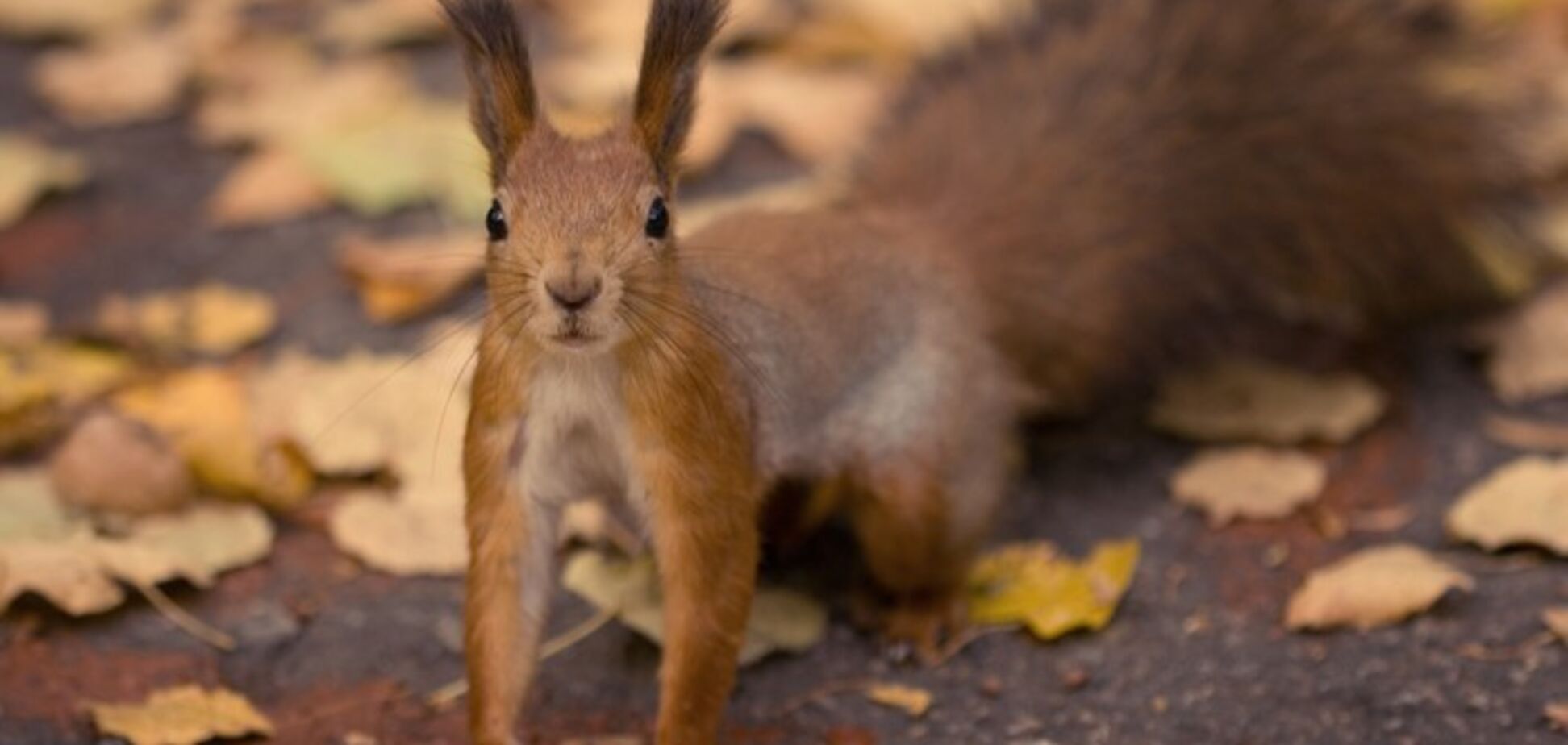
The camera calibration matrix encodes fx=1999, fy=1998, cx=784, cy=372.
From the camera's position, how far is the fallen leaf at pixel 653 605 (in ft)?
7.04

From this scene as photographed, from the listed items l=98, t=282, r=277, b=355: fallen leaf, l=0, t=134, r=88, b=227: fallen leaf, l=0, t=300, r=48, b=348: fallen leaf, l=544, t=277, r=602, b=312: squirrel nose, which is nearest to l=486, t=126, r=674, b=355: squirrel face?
l=544, t=277, r=602, b=312: squirrel nose

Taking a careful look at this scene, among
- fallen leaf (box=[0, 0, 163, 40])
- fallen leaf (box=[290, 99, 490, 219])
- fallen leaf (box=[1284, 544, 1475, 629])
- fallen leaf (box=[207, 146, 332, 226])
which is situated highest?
fallen leaf (box=[0, 0, 163, 40])

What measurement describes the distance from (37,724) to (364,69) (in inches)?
70.7

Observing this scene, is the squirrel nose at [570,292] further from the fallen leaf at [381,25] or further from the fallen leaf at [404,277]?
the fallen leaf at [381,25]

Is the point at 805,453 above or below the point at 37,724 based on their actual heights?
above

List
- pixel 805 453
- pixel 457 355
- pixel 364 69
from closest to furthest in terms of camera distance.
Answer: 1. pixel 805 453
2. pixel 457 355
3. pixel 364 69

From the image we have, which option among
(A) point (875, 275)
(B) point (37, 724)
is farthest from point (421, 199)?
(B) point (37, 724)

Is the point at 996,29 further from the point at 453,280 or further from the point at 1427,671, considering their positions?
the point at 1427,671

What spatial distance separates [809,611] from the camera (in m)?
2.24

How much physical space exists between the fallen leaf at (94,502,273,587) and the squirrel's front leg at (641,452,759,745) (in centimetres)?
62

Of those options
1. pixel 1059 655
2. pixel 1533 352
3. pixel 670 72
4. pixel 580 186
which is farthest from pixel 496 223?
pixel 1533 352

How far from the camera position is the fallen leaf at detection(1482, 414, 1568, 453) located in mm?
2467

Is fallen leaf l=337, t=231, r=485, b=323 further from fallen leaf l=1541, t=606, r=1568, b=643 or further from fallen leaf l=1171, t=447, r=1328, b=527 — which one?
fallen leaf l=1541, t=606, r=1568, b=643

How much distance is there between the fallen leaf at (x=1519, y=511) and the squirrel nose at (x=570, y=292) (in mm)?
1126
